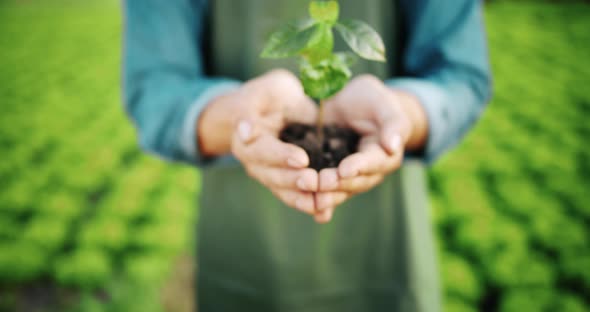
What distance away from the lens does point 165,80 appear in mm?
1423

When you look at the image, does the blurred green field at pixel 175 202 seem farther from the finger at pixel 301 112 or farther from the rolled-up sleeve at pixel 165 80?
the finger at pixel 301 112

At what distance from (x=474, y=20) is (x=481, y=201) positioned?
2258mm

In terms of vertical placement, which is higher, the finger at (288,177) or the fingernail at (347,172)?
the fingernail at (347,172)

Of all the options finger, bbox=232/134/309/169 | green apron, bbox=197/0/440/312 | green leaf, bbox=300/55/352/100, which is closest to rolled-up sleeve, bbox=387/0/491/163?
green apron, bbox=197/0/440/312

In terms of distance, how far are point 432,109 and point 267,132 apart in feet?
2.04

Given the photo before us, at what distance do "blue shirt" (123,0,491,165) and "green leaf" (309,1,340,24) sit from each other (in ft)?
1.90

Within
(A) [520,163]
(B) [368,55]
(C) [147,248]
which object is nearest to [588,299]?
(A) [520,163]

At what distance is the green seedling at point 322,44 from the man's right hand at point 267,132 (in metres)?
0.18

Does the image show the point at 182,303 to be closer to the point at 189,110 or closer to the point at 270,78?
the point at 189,110

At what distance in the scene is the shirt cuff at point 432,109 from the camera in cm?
132

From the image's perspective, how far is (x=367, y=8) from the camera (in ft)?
4.46

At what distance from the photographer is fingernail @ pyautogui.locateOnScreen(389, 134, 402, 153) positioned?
990 millimetres

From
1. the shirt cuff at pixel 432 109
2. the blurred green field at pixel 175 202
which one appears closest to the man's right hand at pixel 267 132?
the shirt cuff at pixel 432 109

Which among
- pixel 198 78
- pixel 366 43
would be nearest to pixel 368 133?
pixel 366 43
